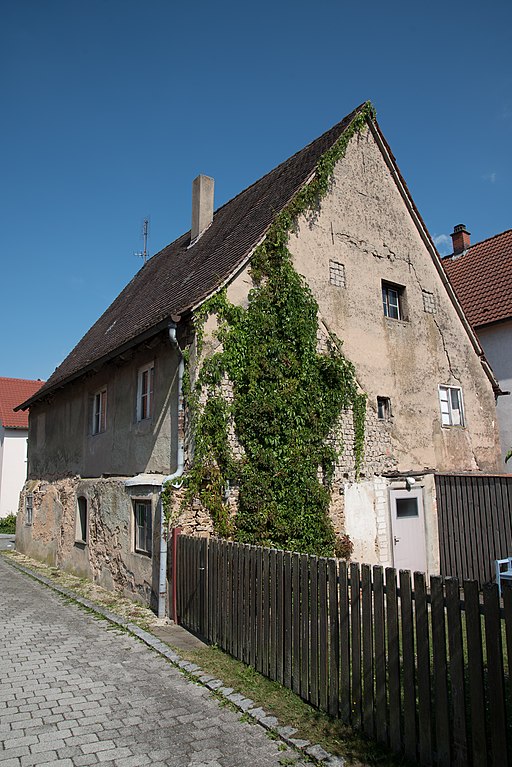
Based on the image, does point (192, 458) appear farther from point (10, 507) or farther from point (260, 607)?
point (10, 507)

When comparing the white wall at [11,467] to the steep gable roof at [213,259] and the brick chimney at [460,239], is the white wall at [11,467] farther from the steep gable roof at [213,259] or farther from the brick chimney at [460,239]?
the brick chimney at [460,239]

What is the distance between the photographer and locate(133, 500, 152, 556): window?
392 inches

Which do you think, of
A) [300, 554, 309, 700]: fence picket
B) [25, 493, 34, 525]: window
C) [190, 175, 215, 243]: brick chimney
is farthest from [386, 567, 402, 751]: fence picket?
[25, 493, 34, 525]: window

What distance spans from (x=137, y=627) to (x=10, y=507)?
24.4 m

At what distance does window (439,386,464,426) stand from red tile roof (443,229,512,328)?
3482 millimetres

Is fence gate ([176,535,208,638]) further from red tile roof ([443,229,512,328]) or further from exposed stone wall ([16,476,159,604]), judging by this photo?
red tile roof ([443,229,512,328])

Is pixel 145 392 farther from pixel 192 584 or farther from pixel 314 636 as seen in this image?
pixel 314 636

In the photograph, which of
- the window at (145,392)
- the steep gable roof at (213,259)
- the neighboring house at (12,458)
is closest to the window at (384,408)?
the steep gable roof at (213,259)

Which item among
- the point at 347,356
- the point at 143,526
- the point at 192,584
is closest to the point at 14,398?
the point at 143,526

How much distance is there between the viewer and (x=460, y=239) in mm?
22062

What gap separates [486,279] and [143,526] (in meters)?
13.9

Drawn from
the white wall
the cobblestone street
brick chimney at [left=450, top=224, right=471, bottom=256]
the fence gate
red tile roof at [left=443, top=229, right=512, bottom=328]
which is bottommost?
the cobblestone street

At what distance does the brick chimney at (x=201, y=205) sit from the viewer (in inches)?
579

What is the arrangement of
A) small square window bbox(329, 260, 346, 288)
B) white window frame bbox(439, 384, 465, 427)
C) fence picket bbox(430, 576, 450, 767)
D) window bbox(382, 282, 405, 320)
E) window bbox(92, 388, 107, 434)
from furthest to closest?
white window frame bbox(439, 384, 465, 427), window bbox(382, 282, 405, 320), window bbox(92, 388, 107, 434), small square window bbox(329, 260, 346, 288), fence picket bbox(430, 576, 450, 767)
